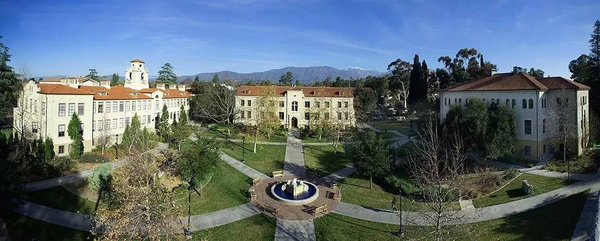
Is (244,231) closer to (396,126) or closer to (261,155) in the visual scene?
(261,155)

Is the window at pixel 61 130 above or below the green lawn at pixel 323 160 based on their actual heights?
above

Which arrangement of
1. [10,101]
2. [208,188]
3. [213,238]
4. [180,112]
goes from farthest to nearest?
[180,112] → [10,101] → [208,188] → [213,238]

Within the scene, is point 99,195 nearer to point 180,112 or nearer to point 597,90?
point 180,112

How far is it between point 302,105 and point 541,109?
31.4m

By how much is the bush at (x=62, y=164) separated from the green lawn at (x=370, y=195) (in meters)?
23.7

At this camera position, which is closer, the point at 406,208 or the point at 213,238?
the point at 213,238

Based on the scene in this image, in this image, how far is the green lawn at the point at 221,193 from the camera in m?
23.5

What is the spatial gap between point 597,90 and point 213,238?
1804 inches

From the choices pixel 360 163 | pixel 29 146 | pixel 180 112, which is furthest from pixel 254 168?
pixel 180 112

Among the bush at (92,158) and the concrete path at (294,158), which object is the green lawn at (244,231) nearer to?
the concrete path at (294,158)

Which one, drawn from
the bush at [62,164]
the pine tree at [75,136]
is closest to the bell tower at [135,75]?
the pine tree at [75,136]

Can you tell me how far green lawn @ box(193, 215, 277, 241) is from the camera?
754 inches

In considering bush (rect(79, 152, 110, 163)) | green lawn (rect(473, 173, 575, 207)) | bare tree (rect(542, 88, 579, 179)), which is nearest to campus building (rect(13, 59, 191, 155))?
bush (rect(79, 152, 110, 163))

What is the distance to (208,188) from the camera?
26.8m
